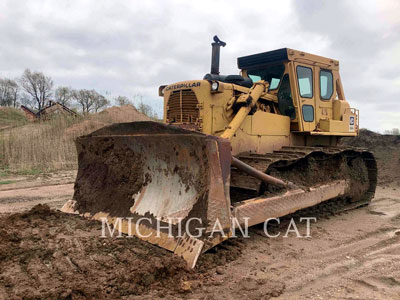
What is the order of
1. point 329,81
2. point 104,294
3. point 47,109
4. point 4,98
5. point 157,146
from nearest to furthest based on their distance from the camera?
point 104,294 → point 157,146 → point 329,81 → point 47,109 → point 4,98

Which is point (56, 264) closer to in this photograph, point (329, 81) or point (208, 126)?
point (208, 126)

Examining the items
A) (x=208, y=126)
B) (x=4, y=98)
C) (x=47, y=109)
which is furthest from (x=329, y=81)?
(x=4, y=98)

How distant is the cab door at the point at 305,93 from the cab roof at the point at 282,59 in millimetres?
140

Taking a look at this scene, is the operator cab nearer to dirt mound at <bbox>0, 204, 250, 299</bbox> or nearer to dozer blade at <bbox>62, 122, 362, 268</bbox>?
dozer blade at <bbox>62, 122, 362, 268</bbox>

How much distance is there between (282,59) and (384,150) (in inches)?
340

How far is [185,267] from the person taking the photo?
318 centimetres

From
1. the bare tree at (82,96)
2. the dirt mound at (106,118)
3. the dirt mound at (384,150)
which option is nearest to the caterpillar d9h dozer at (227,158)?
the dirt mound at (384,150)

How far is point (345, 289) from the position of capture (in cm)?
307

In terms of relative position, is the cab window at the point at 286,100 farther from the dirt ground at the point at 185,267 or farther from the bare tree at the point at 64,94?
the bare tree at the point at 64,94

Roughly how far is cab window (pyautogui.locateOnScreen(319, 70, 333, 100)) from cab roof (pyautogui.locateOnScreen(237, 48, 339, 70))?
0.44ft

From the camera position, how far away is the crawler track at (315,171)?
4730mm

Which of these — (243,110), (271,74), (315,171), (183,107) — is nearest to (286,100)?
(271,74)

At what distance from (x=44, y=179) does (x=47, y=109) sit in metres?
9.95

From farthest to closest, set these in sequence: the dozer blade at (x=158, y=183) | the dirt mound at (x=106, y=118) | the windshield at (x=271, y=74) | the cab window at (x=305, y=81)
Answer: the dirt mound at (x=106, y=118) → the windshield at (x=271, y=74) → the cab window at (x=305, y=81) → the dozer blade at (x=158, y=183)
